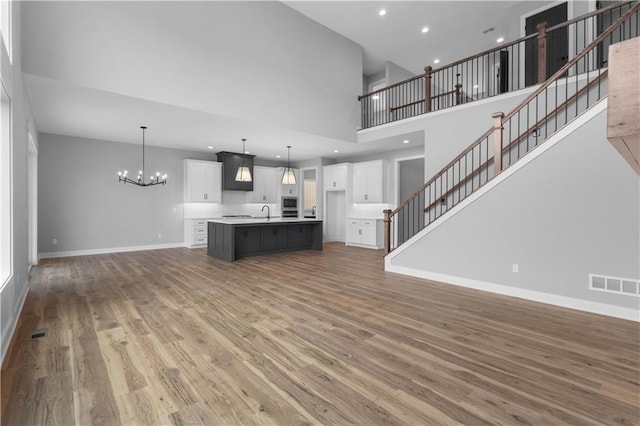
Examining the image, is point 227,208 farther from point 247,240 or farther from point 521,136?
point 521,136

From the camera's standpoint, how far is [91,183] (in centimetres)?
768

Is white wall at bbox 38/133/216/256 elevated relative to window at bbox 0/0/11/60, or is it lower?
lower

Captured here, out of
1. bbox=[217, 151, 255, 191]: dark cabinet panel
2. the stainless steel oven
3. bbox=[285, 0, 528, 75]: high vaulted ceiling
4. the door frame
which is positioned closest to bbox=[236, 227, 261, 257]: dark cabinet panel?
bbox=[217, 151, 255, 191]: dark cabinet panel

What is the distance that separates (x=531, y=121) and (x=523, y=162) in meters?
1.49

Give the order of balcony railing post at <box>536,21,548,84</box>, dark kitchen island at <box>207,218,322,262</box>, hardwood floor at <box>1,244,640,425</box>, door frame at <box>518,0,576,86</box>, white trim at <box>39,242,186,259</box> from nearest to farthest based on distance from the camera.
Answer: hardwood floor at <box>1,244,640,425</box> < balcony railing post at <box>536,21,548,84</box> < door frame at <box>518,0,576,86</box> < dark kitchen island at <box>207,218,322,262</box> < white trim at <box>39,242,186,259</box>

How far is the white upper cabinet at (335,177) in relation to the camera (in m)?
9.86

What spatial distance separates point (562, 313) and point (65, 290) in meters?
6.43

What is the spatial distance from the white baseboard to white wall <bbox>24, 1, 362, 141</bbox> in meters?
A: 4.11

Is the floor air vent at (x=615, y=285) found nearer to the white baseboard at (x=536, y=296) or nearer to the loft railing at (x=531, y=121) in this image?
the white baseboard at (x=536, y=296)

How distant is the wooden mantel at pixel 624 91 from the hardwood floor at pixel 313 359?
5.77 feet

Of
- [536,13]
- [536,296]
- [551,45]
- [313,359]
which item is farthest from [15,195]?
[536,13]

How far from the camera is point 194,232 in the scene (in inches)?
349

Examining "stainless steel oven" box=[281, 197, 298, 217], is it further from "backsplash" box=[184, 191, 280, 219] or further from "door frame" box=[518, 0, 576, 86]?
"door frame" box=[518, 0, 576, 86]

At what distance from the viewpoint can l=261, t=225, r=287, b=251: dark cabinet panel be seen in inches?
300
